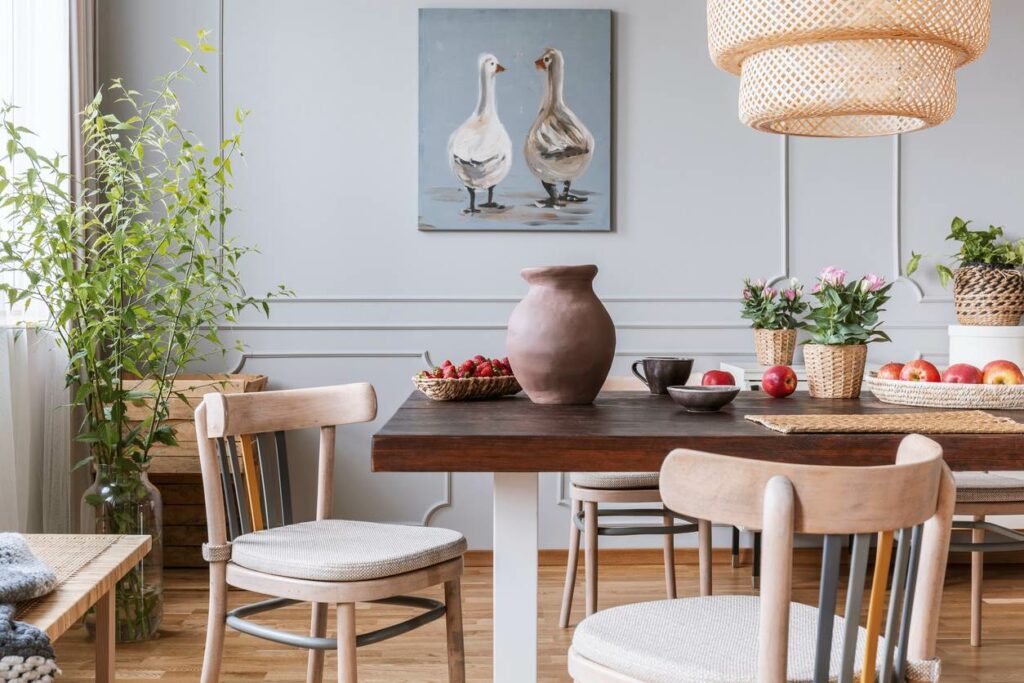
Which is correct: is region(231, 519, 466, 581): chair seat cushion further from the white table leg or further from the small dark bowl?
the small dark bowl

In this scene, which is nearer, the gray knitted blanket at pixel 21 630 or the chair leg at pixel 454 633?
the gray knitted blanket at pixel 21 630

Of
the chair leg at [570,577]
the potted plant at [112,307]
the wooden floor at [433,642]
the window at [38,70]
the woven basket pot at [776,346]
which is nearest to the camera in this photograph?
the wooden floor at [433,642]

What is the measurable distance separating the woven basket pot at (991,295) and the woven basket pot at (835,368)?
180 cm

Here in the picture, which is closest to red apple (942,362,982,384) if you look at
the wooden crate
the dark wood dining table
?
the dark wood dining table

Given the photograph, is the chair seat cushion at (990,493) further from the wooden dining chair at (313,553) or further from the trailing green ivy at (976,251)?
the wooden dining chair at (313,553)

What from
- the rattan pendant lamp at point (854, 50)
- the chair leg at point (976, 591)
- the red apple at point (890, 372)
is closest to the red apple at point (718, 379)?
the red apple at point (890, 372)

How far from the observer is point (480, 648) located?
2.71 metres

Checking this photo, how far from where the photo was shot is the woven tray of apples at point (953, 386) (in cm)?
183

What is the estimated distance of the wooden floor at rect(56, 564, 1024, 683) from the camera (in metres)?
2.53

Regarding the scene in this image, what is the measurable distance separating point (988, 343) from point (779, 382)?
6.19 ft

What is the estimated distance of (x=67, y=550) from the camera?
187cm

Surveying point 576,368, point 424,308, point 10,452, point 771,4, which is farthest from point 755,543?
point 10,452

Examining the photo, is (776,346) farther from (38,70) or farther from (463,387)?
(38,70)

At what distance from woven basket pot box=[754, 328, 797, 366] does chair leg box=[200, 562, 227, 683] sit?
2.25 meters
